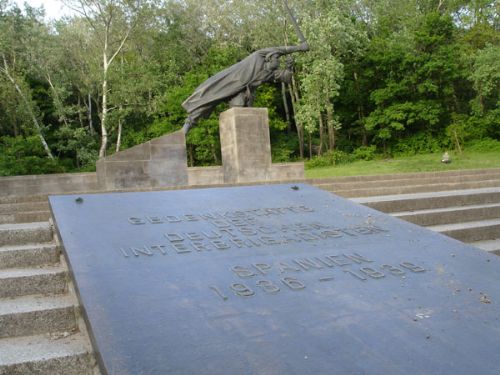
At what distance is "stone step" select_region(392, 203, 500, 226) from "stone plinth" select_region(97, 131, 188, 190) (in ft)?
16.4

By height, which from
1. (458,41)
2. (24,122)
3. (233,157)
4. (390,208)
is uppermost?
(458,41)

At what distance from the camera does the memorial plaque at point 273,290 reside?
184cm

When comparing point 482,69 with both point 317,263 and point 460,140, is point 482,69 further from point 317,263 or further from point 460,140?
point 317,263

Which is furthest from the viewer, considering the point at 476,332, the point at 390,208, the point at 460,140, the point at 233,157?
the point at 460,140

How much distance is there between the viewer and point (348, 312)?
2.20 m

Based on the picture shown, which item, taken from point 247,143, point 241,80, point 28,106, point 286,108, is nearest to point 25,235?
point 247,143

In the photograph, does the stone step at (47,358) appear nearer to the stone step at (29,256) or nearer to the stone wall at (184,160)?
the stone step at (29,256)

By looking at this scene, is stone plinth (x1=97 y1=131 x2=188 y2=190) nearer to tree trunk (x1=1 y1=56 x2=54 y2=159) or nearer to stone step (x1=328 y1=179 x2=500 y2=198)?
stone step (x1=328 y1=179 x2=500 y2=198)

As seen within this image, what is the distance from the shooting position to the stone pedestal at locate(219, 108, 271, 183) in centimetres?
940

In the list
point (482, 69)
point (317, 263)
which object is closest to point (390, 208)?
point (317, 263)

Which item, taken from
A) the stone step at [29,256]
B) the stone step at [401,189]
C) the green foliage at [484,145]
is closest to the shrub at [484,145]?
the green foliage at [484,145]

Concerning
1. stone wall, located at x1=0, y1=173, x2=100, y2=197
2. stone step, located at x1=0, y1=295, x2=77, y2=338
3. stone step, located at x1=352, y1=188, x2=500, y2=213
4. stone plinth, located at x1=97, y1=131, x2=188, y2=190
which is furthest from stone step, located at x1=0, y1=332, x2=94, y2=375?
stone wall, located at x1=0, y1=173, x2=100, y2=197

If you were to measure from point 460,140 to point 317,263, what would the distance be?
23830mm

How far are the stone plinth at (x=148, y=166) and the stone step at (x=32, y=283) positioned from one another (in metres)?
5.88
